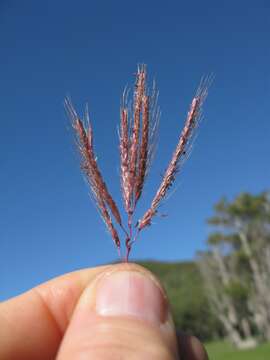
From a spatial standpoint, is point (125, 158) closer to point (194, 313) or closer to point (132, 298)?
point (132, 298)

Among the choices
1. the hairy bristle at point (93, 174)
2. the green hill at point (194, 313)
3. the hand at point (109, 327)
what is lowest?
the green hill at point (194, 313)

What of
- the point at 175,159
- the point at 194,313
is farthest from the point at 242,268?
the point at 175,159

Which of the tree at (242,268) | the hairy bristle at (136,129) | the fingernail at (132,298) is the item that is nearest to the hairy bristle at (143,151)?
the hairy bristle at (136,129)

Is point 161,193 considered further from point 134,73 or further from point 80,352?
point 80,352

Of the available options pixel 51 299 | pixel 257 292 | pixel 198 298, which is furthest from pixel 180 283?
pixel 51 299

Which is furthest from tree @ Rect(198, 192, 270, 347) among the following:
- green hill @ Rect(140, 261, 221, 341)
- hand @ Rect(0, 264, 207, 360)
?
hand @ Rect(0, 264, 207, 360)

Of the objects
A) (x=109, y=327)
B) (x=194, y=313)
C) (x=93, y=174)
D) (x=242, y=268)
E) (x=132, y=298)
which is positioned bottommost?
(x=194, y=313)

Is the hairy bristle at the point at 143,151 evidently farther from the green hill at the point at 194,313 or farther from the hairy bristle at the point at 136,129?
the green hill at the point at 194,313
